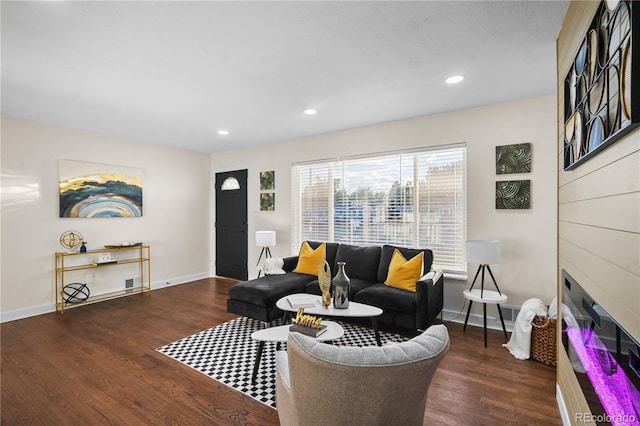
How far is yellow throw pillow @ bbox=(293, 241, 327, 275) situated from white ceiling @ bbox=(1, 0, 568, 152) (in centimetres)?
188

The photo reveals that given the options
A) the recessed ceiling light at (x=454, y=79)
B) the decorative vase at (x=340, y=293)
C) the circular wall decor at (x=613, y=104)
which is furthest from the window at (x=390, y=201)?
the circular wall decor at (x=613, y=104)

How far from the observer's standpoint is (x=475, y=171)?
3.79 m

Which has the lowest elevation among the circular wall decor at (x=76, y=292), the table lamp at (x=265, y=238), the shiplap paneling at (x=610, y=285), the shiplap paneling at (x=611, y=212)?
the circular wall decor at (x=76, y=292)

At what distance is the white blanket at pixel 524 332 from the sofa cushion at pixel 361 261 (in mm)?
1640

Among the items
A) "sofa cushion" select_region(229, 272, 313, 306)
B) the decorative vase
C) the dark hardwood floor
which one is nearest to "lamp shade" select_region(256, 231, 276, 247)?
"sofa cushion" select_region(229, 272, 313, 306)

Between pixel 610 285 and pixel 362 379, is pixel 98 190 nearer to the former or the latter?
pixel 362 379

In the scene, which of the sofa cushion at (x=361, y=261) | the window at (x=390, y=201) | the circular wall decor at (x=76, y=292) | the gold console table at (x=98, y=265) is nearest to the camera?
the window at (x=390, y=201)

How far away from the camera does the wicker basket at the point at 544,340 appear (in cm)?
272

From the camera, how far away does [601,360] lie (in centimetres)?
126

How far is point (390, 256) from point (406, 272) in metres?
0.45

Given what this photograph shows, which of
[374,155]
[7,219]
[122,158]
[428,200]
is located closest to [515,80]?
[428,200]

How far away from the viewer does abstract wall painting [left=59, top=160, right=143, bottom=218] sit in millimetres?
4512

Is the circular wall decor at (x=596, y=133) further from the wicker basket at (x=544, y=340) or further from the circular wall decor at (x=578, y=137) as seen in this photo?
the wicker basket at (x=544, y=340)

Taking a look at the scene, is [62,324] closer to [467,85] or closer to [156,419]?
[156,419]
